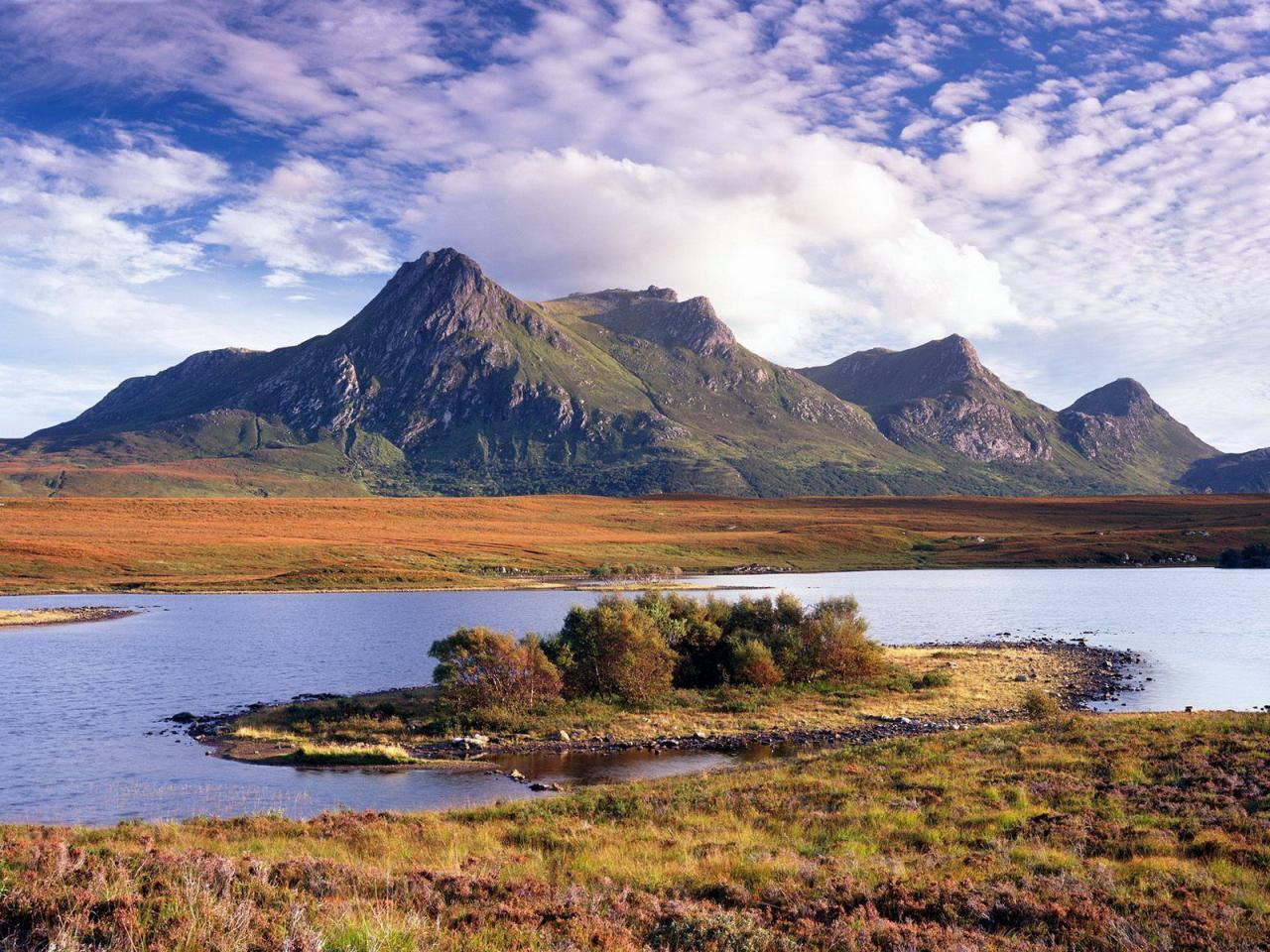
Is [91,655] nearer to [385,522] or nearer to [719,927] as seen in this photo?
[719,927]

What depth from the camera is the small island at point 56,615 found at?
295ft

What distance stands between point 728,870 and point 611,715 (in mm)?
30348

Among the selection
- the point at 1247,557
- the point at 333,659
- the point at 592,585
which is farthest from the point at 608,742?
the point at 1247,557

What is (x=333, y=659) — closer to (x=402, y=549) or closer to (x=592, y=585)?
(x=592, y=585)

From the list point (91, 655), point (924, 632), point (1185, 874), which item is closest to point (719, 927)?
point (1185, 874)

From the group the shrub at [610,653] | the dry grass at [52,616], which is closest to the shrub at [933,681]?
the shrub at [610,653]

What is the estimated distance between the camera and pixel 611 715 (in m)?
46.5

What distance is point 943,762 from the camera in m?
29.9

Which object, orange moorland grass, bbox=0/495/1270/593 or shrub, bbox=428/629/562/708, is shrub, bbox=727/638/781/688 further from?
orange moorland grass, bbox=0/495/1270/593

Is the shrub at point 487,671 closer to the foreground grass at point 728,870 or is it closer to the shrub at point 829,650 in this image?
the shrub at point 829,650

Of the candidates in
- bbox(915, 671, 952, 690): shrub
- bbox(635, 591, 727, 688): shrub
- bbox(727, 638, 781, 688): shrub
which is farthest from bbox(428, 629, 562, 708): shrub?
bbox(915, 671, 952, 690): shrub

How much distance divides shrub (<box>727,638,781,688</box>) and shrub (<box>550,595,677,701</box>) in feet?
16.4

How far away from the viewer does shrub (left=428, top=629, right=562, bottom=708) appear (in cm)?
4719

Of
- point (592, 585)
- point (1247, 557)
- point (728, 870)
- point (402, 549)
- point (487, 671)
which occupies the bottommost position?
point (592, 585)
